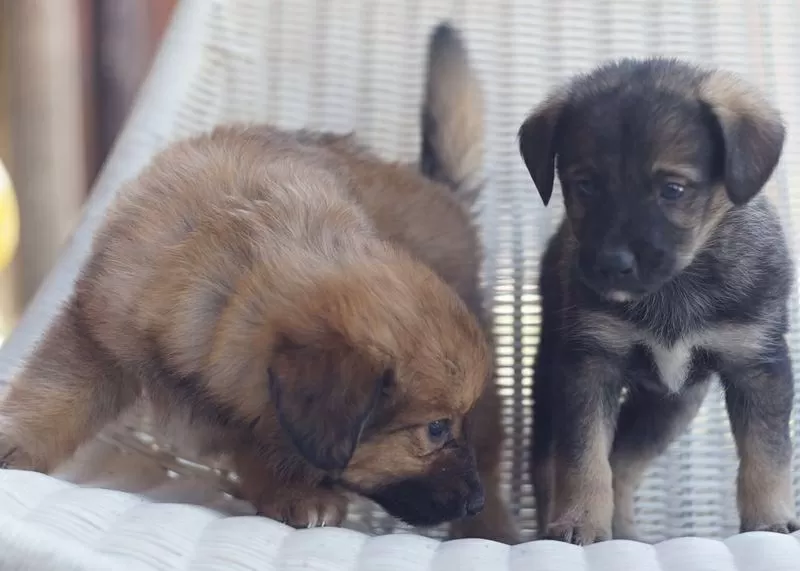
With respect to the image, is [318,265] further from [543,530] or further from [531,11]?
[531,11]

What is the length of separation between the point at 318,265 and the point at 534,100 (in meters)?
1.17

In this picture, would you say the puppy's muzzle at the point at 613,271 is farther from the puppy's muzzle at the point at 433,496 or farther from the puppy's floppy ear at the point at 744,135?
the puppy's muzzle at the point at 433,496

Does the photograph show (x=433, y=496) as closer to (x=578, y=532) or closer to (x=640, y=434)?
(x=578, y=532)

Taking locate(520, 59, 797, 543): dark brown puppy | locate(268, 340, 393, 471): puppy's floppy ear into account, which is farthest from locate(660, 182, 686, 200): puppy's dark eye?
locate(268, 340, 393, 471): puppy's floppy ear

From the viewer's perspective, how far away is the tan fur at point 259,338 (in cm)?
153

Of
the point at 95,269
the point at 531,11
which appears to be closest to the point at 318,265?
the point at 95,269

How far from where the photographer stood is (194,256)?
167cm

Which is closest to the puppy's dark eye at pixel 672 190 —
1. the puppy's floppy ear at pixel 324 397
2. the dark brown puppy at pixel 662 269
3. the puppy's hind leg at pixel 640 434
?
the dark brown puppy at pixel 662 269

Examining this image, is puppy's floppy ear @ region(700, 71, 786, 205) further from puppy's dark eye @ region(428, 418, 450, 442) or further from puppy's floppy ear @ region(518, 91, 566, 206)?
puppy's dark eye @ region(428, 418, 450, 442)

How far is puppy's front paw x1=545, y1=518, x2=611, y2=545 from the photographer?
170 cm

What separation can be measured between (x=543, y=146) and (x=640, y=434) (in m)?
0.70

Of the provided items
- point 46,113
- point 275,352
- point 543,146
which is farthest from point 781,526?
point 46,113

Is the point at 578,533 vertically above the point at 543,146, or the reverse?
the point at 543,146

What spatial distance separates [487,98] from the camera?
2582 mm
